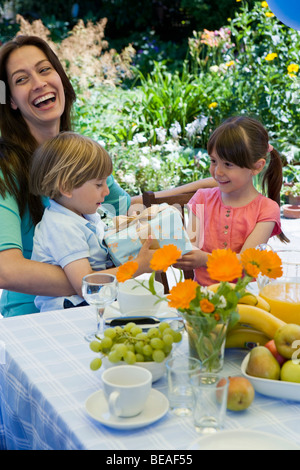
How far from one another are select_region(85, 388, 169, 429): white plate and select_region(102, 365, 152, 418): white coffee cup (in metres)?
0.01

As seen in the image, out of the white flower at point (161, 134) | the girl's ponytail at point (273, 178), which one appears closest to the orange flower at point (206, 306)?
the girl's ponytail at point (273, 178)

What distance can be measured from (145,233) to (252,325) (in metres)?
0.68

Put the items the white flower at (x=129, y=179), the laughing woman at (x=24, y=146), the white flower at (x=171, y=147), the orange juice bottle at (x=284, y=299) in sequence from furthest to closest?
the white flower at (x=171, y=147)
the white flower at (x=129, y=179)
the laughing woman at (x=24, y=146)
the orange juice bottle at (x=284, y=299)

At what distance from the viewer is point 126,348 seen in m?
1.20

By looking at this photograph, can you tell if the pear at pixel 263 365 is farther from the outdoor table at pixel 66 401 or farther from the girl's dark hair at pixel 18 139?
the girl's dark hair at pixel 18 139

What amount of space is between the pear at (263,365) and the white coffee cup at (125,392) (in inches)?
9.0

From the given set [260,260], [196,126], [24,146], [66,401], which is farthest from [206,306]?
[196,126]

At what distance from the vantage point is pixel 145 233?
6.22 ft

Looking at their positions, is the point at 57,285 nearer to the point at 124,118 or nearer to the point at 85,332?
the point at 85,332

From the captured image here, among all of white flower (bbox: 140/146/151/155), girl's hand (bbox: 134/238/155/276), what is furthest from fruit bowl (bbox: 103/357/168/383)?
white flower (bbox: 140/146/151/155)

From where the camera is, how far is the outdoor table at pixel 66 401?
105 cm

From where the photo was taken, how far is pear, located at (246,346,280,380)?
118cm

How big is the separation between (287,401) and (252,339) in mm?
187

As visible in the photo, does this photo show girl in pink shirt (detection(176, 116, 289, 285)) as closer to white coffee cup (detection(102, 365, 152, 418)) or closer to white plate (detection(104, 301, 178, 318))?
white plate (detection(104, 301, 178, 318))
